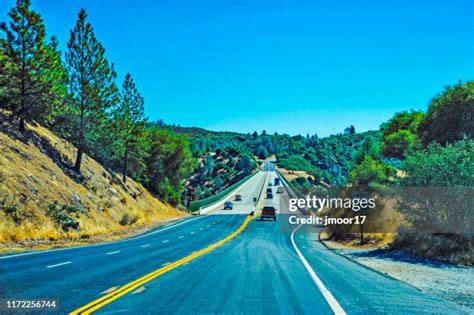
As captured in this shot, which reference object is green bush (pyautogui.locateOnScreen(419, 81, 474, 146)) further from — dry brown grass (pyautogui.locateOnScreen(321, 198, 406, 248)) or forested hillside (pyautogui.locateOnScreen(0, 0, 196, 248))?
forested hillside (pyautogui.locateOnScreen(0, 0, 196, 248))

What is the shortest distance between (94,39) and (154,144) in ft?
112

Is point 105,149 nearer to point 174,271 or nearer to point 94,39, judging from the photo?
point 94,39

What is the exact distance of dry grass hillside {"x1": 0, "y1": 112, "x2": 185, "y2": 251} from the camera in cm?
2355

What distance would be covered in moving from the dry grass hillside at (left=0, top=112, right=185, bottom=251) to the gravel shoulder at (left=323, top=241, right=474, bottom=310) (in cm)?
1453

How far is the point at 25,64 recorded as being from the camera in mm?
32656

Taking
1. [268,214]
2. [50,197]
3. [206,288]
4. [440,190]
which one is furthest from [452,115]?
[206,288]

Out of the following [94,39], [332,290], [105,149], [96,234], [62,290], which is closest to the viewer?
[62,290]

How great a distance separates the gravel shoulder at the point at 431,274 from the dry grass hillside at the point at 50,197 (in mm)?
14532

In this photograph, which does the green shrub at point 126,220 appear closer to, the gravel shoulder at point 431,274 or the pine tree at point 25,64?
the pine tree at point 25,64

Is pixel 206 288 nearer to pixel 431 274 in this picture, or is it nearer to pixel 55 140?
pixel 431 274

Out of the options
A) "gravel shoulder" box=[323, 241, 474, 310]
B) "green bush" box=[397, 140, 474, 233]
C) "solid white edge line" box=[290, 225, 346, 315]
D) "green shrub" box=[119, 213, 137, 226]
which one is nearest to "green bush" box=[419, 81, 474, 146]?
"green bush" box=[397, 140, 474, 233]

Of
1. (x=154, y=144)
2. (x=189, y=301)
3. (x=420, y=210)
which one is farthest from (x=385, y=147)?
(x=189, y=301)

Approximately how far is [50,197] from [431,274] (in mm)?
24932

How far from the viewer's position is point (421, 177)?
56.3 feet
